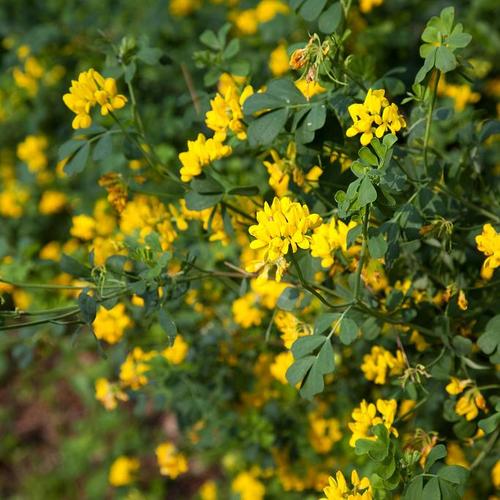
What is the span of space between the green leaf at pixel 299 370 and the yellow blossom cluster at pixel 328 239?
23cm

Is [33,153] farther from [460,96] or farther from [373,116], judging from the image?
[373,116]

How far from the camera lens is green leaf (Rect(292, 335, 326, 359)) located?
1640 mm

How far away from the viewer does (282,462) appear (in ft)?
8.13

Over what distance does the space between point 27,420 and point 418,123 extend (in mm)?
3212

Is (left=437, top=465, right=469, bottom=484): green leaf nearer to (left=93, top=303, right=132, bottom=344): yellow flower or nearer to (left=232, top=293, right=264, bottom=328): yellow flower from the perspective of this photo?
(left=232, top=293, right=264, bottom=328): yellow flower

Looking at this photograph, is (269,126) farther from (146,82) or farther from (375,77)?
(146,82)

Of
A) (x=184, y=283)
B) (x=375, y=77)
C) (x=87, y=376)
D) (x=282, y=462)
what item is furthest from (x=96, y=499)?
(x=375, y=77)

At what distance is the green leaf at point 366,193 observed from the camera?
4.63ft

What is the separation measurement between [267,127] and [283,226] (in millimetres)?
310

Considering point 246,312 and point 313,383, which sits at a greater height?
point 313,383

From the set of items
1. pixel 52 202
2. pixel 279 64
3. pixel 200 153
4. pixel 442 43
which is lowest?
pixel 52 202

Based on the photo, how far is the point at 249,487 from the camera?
2.68 meters

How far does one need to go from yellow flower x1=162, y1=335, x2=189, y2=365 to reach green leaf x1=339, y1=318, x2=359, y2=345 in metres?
0.83


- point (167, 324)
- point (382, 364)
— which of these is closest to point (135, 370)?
point (167, 324)
